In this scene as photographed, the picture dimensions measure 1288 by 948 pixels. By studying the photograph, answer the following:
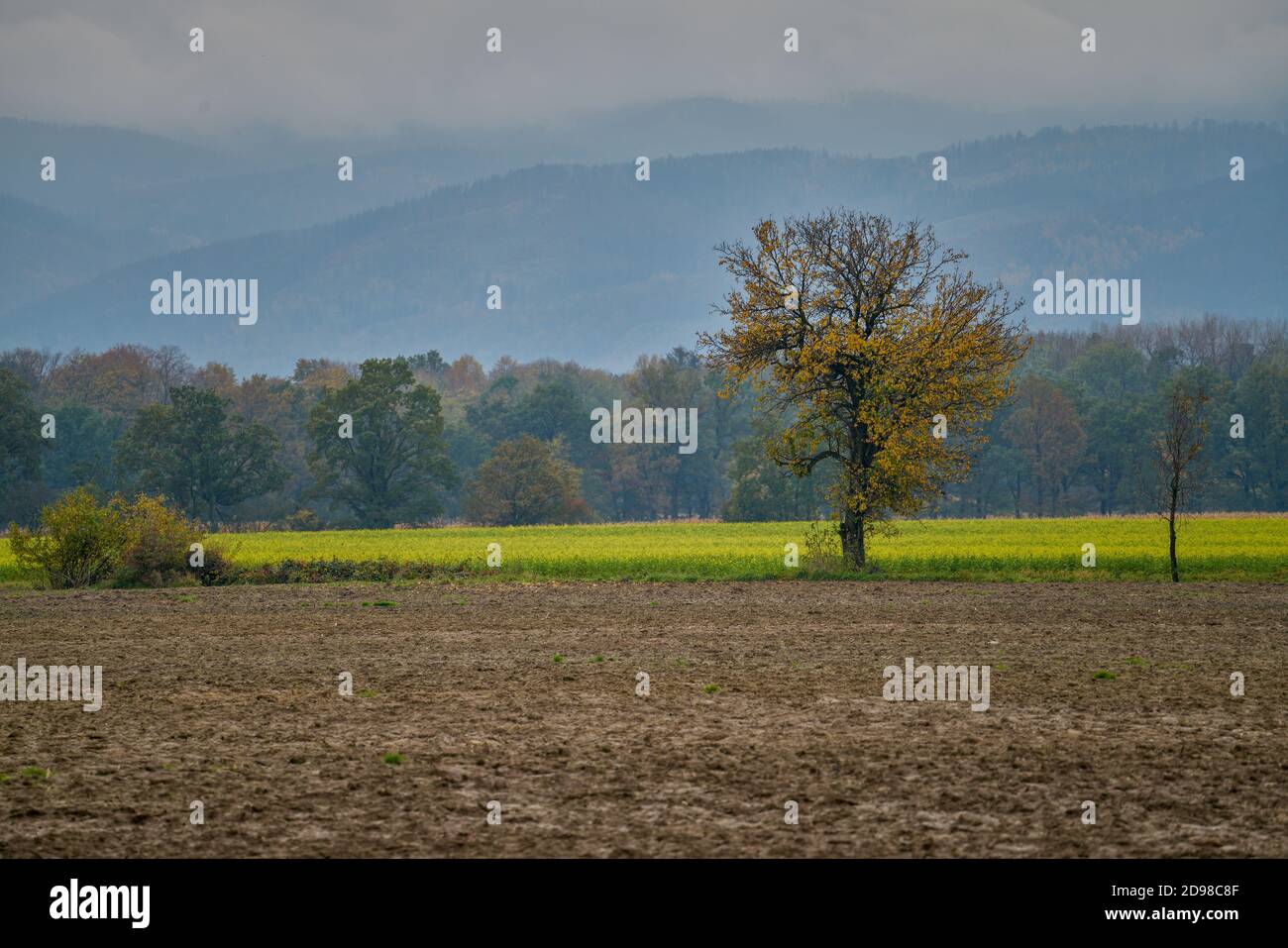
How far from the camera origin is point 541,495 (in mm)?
95250

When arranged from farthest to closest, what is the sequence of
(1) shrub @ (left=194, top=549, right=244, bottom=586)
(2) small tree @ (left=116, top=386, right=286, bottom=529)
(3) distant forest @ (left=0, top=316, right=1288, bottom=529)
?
1. (3) distant forest @ (left=0, top=316, right=1288, bottom=529)
2. (2) small tree @ (left=116, top=386, right=286, bottom=529)
3. (1) shrub @ (left=194, top=549, right=244, bottom=586)

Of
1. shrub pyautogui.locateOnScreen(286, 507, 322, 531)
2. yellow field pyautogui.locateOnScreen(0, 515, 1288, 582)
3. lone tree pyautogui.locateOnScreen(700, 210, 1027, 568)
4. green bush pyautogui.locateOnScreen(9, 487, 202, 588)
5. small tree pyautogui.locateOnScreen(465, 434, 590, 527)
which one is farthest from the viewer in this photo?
small tree pyautogui.locateOnScreen(465, 434, 590, 527)

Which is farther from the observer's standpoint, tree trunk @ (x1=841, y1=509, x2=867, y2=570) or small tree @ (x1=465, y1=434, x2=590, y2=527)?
small tree @ (x1=465, y1=434, x2=590, y2=527)

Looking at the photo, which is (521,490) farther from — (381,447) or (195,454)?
(195,454)

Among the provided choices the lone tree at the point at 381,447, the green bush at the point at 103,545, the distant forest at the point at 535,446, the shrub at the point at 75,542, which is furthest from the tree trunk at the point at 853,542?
the lone tree at the point at 381,447

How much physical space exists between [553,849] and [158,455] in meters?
84.4

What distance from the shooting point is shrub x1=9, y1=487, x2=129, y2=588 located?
3897cm

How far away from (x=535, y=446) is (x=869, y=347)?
61836mm

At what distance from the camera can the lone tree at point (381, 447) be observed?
3772 inches

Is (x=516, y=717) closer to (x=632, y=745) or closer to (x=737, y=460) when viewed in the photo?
(x=632, y=745)

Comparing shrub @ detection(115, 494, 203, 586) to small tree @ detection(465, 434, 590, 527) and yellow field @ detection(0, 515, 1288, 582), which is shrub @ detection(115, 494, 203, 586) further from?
small tree @ detection(465, 434, 590, 527)

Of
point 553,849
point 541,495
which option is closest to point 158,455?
point 541,495

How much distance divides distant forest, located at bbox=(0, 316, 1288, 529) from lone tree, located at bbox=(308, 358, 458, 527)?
8.1 inches

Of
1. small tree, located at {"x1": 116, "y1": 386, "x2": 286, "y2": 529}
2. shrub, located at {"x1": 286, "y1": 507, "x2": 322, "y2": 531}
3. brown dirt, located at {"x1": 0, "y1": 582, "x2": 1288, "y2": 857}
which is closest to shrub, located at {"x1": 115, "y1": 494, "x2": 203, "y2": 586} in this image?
brown dirt, located at {"x1": 0, "y1": 582, "x2": 1288, "y2": 857}
